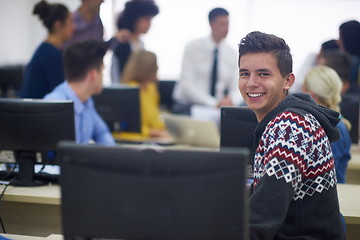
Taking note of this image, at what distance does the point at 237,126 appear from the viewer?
250 centimetres

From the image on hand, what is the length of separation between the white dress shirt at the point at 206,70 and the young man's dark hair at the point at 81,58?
1.93 m

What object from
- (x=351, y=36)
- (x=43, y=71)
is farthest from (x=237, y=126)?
(x=351, y=36)

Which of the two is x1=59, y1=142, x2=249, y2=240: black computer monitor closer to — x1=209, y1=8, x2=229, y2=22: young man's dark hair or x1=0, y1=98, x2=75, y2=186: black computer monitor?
x1=0, y1=98, x2=75, y2=186: black computer monitor

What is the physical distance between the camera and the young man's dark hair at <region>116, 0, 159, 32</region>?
5.14 m

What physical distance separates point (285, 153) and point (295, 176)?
68 millimetres

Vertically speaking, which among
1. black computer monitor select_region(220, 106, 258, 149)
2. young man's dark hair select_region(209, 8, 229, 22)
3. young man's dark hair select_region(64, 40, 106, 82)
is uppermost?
young man's dark hair select_region(209, 8, 229, 22)

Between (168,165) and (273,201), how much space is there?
0.41m

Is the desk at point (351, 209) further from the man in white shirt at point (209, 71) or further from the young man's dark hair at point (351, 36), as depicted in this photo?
the young man's dark hair at point (351, 36)

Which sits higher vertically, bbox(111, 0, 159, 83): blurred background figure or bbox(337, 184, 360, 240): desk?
bbox(111, 0, 159, 83): blurred background figure

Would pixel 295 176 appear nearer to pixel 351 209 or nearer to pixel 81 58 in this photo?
pixel 351 209

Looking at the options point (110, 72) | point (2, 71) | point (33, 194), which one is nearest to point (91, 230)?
point (33, 194)

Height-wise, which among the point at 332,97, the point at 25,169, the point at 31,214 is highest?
the point at 332,97

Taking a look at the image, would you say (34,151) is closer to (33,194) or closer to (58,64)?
(33,194)

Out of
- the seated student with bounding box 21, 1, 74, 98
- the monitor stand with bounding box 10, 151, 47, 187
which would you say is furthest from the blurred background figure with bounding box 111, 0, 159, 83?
the monitor stand with bounding box 10, 151, 47, 187
